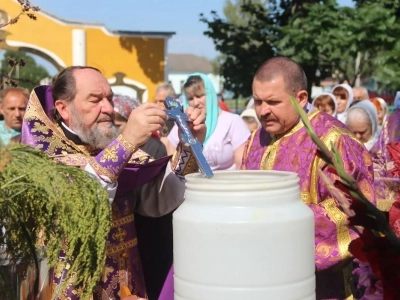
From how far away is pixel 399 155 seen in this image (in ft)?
5.31

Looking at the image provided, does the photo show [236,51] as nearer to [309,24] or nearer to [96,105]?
[309,24]

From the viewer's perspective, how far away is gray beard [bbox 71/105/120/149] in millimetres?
2945

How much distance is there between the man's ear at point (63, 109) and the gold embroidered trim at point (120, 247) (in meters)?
0.56

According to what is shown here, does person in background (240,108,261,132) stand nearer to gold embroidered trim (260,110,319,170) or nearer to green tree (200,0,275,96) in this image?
gold embroidered trim (260,110,319,170)

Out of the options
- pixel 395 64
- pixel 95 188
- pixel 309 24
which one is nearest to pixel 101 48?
pixel 309 24

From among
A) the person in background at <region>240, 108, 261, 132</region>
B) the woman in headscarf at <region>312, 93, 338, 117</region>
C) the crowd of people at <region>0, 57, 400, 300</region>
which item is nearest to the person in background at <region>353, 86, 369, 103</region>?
the woman in headscarf at <region>312, 93, 338, 117</region>

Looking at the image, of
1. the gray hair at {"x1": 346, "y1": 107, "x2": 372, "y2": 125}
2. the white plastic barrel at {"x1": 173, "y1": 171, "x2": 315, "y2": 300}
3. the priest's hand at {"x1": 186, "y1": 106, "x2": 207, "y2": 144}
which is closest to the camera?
the white plastic barrel at {"x1": 173, "y1": 171, "x2": 315, "y2": 300}

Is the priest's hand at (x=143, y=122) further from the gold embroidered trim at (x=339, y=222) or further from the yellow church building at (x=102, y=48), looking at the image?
the yellow church building at (x=102, y=48)

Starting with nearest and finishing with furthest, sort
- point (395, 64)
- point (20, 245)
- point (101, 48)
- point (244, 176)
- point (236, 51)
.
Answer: point (20, 245) < point (244, 176) < point (395, 64) < point (236, 51) < point (101, 48)

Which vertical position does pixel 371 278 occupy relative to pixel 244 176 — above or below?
below

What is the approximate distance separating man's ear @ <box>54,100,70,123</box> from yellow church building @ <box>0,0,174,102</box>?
51.5ft

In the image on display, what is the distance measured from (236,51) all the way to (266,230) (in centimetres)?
1556

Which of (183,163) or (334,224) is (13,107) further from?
(334,224)

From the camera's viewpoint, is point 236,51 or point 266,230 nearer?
point 266,230
